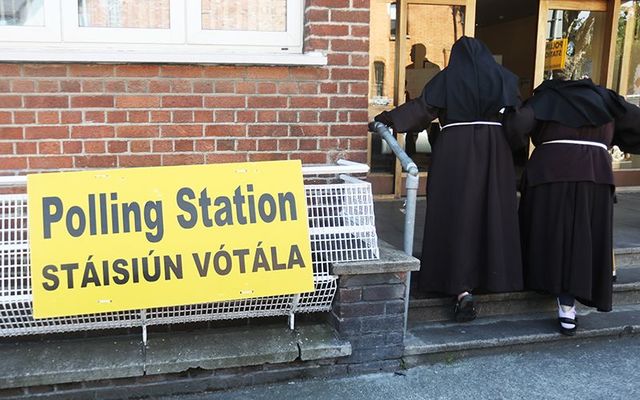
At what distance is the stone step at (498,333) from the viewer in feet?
10.5

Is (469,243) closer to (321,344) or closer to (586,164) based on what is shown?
(586,164)

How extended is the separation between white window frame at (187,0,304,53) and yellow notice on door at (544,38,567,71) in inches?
183

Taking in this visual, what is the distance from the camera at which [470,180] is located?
338 centimetres

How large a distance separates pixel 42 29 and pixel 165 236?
1.48 m

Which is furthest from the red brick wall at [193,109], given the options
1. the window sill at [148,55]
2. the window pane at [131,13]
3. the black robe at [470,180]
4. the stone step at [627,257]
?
the stone step at [627,257]

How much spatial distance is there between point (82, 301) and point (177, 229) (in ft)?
1.80

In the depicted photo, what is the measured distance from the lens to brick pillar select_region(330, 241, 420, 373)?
2.96 meters

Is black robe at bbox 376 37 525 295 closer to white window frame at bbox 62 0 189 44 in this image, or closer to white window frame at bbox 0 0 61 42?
white window frame at bbox 62 0 189 44

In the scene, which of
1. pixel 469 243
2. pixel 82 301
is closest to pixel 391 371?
pixel 469 243

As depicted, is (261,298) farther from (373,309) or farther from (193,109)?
(193,109)

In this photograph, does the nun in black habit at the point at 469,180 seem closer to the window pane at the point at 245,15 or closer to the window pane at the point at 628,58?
the window pane at the point at 245,15

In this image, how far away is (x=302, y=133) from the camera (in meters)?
3.49

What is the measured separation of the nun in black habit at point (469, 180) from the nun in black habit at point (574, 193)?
6.9 inches

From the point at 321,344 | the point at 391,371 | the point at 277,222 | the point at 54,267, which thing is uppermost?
the point at 277,222
